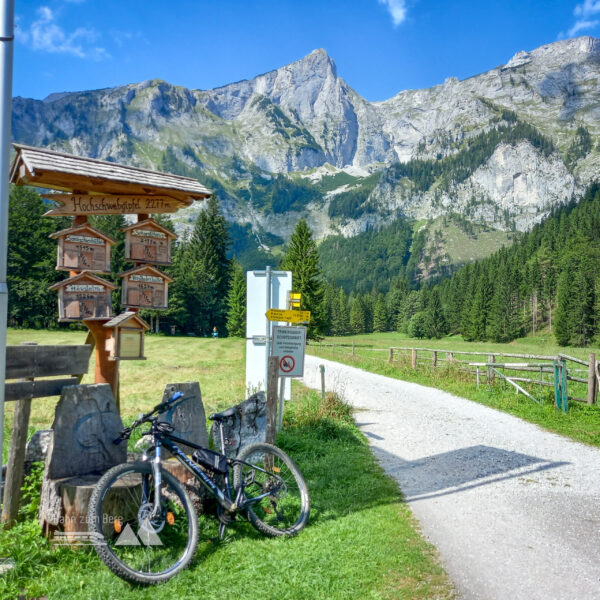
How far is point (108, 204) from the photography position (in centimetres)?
652

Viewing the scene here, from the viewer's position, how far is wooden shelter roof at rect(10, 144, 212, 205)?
582 cm

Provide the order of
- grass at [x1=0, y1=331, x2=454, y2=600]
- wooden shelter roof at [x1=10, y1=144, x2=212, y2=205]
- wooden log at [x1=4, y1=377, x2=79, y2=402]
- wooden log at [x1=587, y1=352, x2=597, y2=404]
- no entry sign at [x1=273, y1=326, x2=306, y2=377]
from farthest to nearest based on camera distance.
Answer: wooden log at [x1=587, y1=352, x2=597, y2=404] → no entry sign at [x1=273, y1=326, x2=306, y2=377] → wooden shelter roof at [x1=10, y1=144, x2=212, y2=205] → wooden log at [x1=4, y1=377, x2=79, y2=402] → grass at [x1=0, y1=331, x2=454, y2=600]

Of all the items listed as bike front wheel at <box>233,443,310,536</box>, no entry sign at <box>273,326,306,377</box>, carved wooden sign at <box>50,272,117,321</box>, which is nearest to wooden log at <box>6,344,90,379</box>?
carved wooden sign at <box>50,272,117,321</box>

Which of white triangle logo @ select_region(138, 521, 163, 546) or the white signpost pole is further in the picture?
the white signpost pole

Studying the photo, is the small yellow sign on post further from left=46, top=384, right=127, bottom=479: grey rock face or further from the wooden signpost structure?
left=46, top=384, right=127, bottom=479: grey rock face

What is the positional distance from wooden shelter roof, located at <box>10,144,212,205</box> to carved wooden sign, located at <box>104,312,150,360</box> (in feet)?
5.69

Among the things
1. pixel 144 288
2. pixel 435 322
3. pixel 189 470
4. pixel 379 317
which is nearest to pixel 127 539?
pixel 189 470

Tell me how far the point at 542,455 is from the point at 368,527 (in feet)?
17.2

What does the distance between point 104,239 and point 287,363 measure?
3296 mm

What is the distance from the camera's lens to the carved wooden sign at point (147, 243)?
6648 mm

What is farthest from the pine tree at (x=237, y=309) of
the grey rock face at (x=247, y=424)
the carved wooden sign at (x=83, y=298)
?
the carved wooden sign at (x=83, y=298)

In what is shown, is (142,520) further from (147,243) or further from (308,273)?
(308,273)

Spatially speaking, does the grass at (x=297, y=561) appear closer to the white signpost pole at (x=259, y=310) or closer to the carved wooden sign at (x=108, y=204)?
the carved wooden sign at (x=108, y=204)

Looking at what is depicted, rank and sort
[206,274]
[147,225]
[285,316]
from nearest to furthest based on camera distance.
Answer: [147,225] → [285,316] → [206,274]
